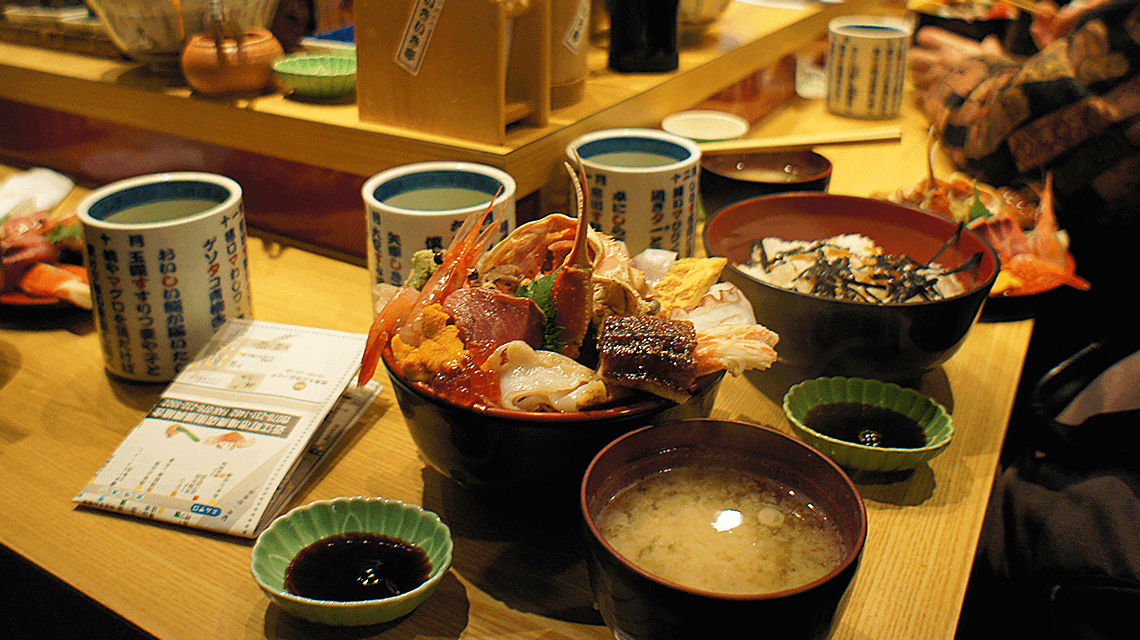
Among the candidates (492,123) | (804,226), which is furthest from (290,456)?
(804,226)

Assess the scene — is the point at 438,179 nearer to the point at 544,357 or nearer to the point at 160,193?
the point at 160,193

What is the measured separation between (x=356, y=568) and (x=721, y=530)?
1.14ft

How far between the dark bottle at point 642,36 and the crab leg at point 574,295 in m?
1.01

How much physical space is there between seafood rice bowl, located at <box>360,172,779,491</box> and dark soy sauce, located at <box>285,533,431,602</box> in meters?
0.10

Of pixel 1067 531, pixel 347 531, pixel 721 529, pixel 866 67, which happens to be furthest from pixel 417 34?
pixel 866 67

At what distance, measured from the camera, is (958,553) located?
84 centimetres

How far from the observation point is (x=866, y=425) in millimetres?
990

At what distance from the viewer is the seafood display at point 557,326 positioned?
746 millimetres

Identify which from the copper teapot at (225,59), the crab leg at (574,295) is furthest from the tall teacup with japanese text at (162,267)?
the crab leg at (574,295)

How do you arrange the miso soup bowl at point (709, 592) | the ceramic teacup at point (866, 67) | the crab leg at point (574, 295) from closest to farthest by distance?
the miso soup bowl at point (709, 592)
the crab leg at point (574, 295)
the ceramic teacup at point (866, 67)

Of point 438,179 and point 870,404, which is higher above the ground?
point 438,179

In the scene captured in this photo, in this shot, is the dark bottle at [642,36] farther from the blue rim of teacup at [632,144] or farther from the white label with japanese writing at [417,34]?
the white label with japanese writing at [417,34]

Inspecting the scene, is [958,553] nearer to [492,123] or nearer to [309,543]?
[309,543]

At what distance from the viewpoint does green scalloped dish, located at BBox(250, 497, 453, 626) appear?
2.26 feet
